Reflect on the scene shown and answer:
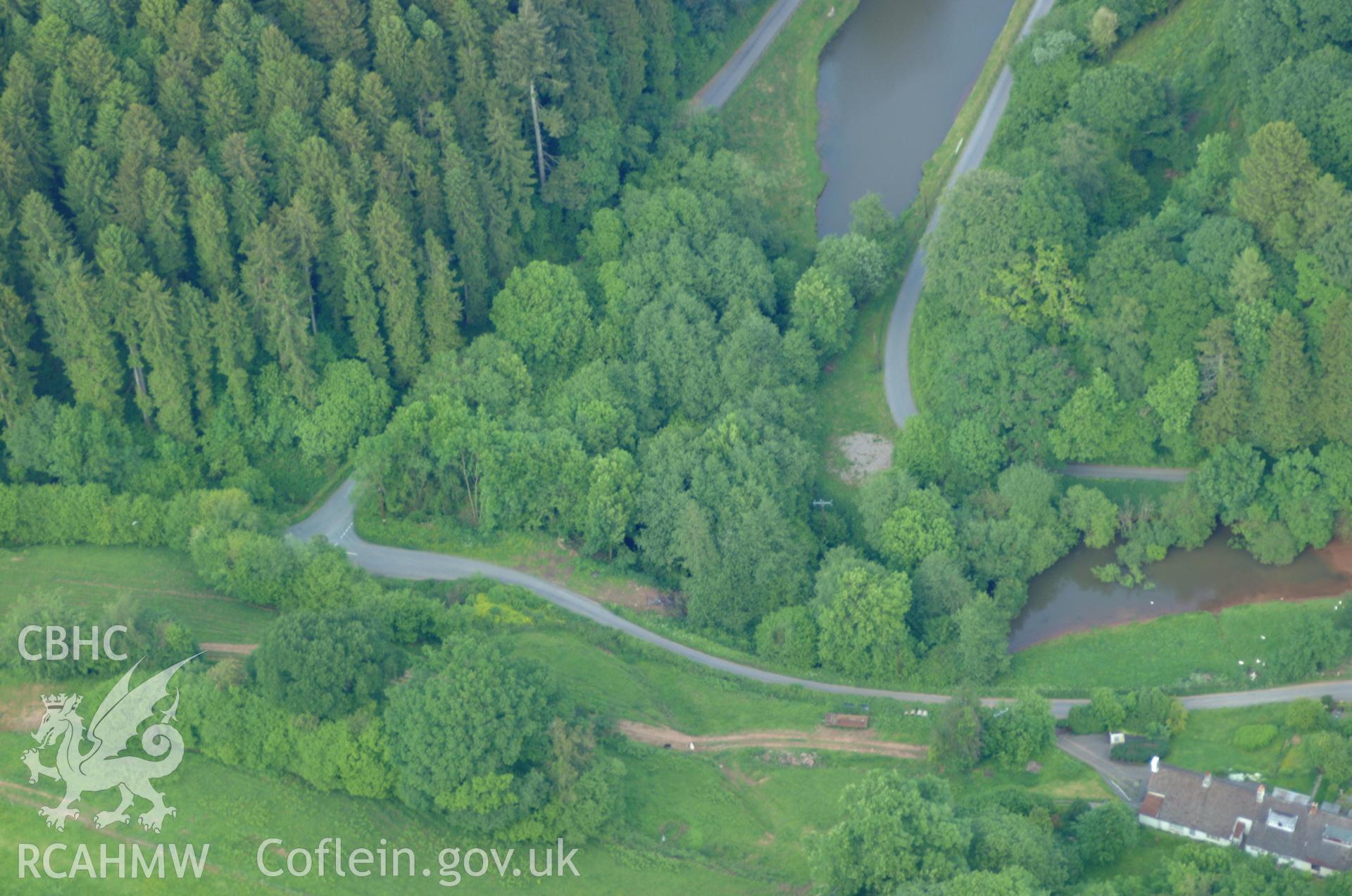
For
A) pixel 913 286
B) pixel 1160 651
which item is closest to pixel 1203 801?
pixel 1160 651

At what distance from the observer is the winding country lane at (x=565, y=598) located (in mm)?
105125

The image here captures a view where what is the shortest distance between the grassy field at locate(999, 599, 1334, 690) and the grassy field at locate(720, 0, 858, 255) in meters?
33.4

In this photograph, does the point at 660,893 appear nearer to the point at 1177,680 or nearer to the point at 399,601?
the point at 399,601

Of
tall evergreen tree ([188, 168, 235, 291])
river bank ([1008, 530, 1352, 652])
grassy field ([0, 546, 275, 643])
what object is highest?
tall evergreen tree ([188, 168, 235, 291])

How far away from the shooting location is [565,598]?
374 ft

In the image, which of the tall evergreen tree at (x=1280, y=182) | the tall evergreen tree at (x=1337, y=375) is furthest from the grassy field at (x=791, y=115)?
the tall evergreen tree at (x=1337, y=375)

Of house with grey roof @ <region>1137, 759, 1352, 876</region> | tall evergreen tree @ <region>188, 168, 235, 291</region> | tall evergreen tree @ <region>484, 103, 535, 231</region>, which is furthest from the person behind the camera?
tall evergreen tree @ <region>484, 103, 535, 231</region>

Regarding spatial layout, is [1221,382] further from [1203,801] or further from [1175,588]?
[1203,801]

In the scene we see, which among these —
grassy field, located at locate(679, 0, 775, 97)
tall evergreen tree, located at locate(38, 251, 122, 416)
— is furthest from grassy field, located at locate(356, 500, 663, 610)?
grassy field, located at locate(679, 0, 775, 97)

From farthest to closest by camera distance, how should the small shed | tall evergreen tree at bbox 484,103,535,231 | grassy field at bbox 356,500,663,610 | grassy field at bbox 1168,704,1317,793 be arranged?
tall evergreen tree at bbox 484,103,535,231, grassy field at bbox 356,500,663,610, the small shed, grassy field at bbox 1168,704,1317,793

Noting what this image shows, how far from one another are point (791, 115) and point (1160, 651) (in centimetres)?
4795

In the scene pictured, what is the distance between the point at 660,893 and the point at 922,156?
58441 millimetres

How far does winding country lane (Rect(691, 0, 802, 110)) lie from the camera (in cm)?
14188

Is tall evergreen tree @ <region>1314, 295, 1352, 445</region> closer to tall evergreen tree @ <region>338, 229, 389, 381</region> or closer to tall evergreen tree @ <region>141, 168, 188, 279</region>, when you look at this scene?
tall evergreen tree @ <region>338, 229, 389, 381</region>
